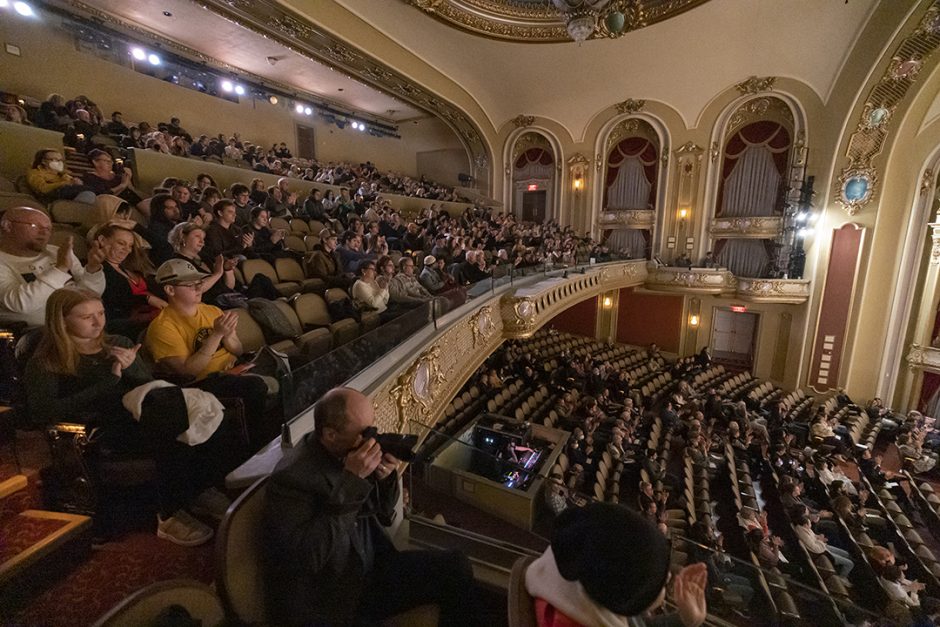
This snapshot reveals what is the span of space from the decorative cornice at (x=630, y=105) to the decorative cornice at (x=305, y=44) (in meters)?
4.63

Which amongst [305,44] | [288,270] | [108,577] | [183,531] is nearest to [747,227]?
[305,44]

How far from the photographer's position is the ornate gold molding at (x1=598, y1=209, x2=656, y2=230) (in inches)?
487

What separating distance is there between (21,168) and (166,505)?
5.29 meters

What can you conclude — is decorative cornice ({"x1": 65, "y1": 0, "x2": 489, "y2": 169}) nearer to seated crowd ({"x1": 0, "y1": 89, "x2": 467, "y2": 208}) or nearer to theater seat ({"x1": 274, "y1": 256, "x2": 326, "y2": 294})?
seated crowd ({"x1": 0, "y1": 89, "x2": 467, "y2": 208})

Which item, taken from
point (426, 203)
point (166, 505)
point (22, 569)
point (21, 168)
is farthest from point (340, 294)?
point (426, 203)

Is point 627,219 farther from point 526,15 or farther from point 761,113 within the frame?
point 526,15

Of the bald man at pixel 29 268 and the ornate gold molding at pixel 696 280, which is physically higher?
the bald man at pixel 29 268

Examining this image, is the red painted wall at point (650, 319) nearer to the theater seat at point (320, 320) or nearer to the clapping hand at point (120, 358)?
the theater seat at point (320, 320)

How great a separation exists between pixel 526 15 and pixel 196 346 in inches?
399

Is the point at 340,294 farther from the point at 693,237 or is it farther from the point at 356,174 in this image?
the point at 693,237

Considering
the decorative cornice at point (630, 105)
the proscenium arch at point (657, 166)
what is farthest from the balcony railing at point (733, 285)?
the decorative cornice at point (630, 105)

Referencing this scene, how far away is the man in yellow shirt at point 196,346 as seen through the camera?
1733mm

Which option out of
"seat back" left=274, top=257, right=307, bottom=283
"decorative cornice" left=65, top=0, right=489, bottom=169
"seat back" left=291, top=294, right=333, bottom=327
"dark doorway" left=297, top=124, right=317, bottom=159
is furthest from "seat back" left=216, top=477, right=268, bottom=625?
"dark doorway" left=297, top=124, right=317, bottom=159

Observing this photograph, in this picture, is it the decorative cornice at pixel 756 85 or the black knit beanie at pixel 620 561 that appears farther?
the decorative cornice at pixel 756 85
